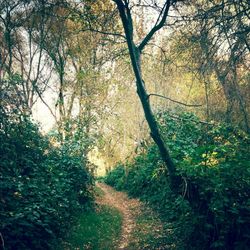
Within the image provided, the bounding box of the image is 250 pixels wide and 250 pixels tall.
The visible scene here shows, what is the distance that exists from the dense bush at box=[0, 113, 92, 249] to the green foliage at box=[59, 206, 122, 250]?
40 centimetres

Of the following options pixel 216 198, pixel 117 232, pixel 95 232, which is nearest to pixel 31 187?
pixel 95 232

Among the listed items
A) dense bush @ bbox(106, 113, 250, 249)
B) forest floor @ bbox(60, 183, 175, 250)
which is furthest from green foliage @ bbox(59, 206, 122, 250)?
dense bush @ bbox(106, 113, 250, 249)

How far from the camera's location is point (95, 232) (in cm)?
942

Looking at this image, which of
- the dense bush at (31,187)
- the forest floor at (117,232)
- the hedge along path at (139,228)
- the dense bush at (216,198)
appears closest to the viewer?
the dense bush at (216,198)

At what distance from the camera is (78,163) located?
12.5 metres

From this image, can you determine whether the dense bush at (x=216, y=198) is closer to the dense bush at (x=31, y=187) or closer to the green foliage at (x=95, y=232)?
the green foliage at (x=95, y=232)

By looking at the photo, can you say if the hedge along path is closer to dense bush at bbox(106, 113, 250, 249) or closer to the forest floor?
the forest floor

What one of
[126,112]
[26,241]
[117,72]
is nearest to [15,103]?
[26,241]

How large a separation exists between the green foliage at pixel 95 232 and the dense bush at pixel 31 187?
0.40 meters

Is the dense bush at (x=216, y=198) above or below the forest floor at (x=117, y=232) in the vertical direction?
above

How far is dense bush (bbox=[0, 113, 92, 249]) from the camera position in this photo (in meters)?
6.39

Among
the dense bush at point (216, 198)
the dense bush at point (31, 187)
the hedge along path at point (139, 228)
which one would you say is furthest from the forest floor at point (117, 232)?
the dense bush at point (216, 198)

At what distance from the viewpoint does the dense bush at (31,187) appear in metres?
6.39

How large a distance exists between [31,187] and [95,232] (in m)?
2.88
